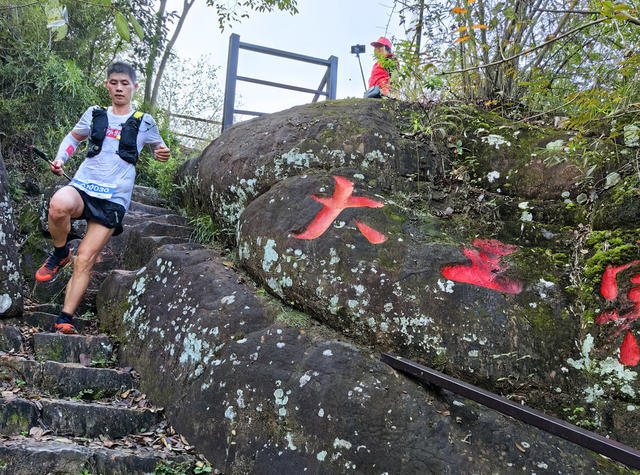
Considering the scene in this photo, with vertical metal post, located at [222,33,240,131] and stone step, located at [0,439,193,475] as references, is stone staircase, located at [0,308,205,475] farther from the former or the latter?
vertical metal post, located at [222,33,240,131]

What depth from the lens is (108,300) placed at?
13.2 feet

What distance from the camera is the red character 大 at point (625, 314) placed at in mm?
2574

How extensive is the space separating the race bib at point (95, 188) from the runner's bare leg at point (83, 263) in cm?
24

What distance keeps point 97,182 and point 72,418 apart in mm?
1922

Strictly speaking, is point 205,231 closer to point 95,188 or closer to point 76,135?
point 95,188

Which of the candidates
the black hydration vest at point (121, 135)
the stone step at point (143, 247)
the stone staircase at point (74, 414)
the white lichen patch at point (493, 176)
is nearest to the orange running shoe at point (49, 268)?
the stone staircase at point (74, 414)

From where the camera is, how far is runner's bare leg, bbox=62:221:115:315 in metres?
3.68

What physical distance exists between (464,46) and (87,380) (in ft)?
14.6

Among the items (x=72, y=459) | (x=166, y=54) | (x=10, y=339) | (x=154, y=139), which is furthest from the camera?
(x=166, y=54)

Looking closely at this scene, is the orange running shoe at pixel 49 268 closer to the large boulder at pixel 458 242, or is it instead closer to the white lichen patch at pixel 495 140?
the large boulder at pixel 458 242

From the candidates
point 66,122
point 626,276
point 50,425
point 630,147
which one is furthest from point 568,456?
point 66,122

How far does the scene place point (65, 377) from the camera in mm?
3068

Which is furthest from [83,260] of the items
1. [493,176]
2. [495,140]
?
[495,140]

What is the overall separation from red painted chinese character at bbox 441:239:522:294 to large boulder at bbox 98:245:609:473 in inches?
30.0
